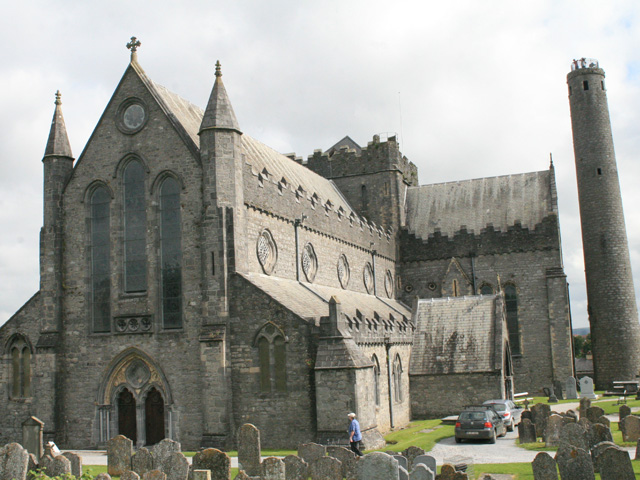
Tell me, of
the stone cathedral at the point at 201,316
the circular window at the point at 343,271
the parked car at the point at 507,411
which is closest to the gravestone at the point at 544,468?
the stone cathedral at the point at 201,316

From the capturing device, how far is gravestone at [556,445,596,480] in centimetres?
1483

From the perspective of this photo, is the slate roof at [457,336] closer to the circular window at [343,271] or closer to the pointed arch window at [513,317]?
the circular window at [343,271]

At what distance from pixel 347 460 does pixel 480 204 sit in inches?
1258

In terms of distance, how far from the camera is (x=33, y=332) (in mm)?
28438

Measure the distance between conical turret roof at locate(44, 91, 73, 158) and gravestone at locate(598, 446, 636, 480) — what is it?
22.6 meters

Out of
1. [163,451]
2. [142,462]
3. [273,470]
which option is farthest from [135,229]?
[273,470]

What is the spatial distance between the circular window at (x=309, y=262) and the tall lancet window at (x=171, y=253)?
6.51 m

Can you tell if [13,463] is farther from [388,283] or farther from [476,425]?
[388,283]

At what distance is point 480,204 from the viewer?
46781mm

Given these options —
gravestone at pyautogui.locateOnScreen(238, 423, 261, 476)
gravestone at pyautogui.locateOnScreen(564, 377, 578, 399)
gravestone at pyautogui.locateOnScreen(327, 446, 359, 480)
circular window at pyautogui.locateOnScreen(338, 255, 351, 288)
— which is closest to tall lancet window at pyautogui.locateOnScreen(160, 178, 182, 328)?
gravestone at pyautogui.locateOnScreen(238, 423, 261, 476)

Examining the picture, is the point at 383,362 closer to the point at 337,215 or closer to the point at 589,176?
the point at 337,215

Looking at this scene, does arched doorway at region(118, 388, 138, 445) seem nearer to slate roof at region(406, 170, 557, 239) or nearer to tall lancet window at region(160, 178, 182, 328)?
tall lancet window at region(160, 178, 182, 328)

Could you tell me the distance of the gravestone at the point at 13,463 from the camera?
17000 mm

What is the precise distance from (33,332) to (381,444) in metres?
14.6
